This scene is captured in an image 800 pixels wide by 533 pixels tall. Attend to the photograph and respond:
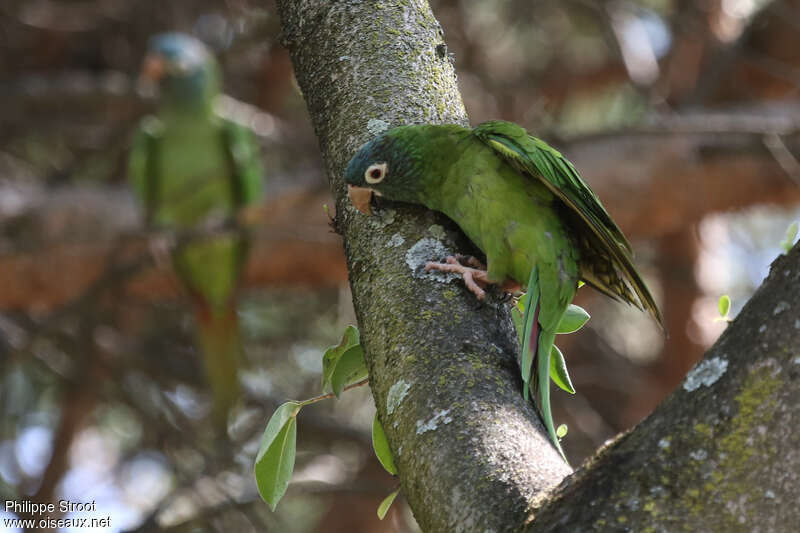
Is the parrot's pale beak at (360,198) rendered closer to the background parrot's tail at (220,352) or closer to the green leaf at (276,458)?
the green leaf at (276,458)

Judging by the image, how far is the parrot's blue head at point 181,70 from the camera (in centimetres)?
523

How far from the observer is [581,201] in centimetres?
220

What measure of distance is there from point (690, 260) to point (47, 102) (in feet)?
14.8

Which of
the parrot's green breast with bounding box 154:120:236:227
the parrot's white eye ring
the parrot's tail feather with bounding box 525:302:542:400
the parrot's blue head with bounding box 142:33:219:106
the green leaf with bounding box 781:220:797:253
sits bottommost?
the parrot's green breast with bounding box 154:120:236:227

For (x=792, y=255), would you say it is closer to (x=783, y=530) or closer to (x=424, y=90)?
(x=783, y=530)

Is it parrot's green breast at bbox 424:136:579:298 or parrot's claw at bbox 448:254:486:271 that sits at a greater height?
parrot's claw at bbox 448:254:486:271

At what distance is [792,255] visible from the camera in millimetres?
1210

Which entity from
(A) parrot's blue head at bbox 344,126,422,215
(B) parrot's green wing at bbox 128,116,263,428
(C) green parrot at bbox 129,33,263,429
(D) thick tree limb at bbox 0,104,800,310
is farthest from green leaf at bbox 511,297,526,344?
(C) green parrot at bbox 129,33,263,429

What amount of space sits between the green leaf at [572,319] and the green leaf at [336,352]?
1.73 feet

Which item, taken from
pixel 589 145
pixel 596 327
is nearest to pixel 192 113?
pixel 589 145

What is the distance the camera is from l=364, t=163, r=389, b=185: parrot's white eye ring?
6.29 feet

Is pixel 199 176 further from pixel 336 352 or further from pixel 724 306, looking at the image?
pixel 724 306

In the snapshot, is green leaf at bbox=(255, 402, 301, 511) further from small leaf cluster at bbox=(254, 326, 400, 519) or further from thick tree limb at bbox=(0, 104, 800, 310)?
thick tree limb at bbox=(0, 104, 800, 310)

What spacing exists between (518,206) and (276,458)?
39.7 inches
